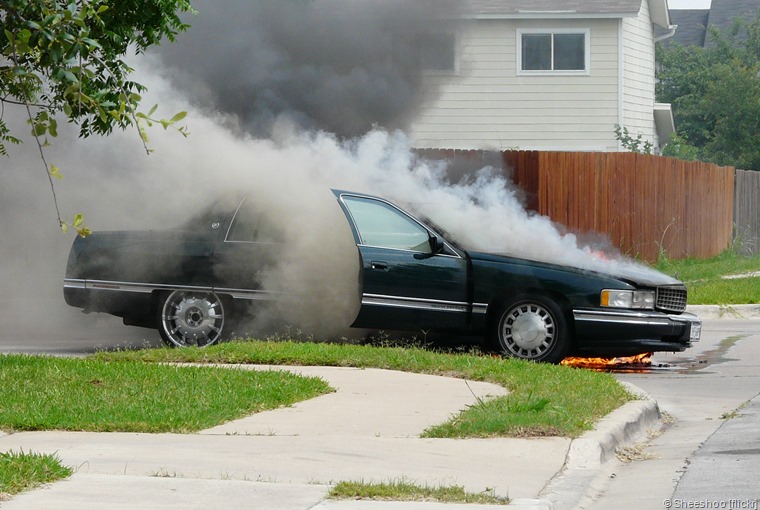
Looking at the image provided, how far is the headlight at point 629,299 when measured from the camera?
38.2ft

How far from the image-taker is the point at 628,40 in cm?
2889

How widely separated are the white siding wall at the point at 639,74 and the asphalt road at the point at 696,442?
52.6ft

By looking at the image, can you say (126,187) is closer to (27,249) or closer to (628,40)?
(27,249)

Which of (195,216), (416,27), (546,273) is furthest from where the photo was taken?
(416,27)

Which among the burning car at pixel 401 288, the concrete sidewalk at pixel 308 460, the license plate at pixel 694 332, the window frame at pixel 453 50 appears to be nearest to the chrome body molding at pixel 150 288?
the burning car at pixel 401 288

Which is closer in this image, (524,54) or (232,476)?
(232,476)

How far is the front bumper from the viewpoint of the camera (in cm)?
1161

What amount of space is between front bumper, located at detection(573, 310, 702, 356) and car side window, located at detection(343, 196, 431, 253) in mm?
1657

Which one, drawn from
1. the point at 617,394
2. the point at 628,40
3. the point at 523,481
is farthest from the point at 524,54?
the point at 523,481

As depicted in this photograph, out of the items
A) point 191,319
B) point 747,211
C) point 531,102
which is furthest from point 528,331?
point 747,211

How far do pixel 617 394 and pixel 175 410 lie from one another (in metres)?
3.31

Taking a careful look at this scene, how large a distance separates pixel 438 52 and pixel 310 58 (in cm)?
222

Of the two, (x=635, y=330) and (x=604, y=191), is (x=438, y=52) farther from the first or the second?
(x=635, y=330)

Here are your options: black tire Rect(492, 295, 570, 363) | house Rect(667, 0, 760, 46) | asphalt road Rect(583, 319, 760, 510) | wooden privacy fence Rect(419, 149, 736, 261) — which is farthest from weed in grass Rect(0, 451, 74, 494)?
house Rect(667, 0, 760, 46)
